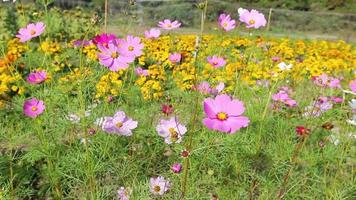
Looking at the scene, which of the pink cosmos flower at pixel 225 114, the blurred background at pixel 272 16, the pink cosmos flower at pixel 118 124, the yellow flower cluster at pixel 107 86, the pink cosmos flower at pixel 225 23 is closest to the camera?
the pink cosmos flower at pixel 225 114

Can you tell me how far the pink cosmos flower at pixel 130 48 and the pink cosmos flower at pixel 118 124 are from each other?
1.13ft

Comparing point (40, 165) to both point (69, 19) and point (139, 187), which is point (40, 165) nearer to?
point (139, 187)

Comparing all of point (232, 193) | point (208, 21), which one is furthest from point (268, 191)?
point (208, 21)

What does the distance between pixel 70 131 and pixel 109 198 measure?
469 millimetres

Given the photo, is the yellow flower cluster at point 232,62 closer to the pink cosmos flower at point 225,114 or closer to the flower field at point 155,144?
the flower field at point 155,144

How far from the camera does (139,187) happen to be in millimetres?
1811

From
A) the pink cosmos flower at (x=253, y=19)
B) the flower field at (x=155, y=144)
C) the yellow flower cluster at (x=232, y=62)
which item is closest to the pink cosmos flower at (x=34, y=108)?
the flower field at (x=155, y=144)

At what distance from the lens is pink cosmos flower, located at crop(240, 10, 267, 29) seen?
1.90 meters

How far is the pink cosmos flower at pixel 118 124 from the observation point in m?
1.83

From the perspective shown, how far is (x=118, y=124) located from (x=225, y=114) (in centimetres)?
69

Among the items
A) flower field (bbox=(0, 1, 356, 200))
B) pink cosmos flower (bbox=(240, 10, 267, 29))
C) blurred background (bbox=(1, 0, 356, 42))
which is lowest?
blurred background (bbox=(1, 0, 356, 42))

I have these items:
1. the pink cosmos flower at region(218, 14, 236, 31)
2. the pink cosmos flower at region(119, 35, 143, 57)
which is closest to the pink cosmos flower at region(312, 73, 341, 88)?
the pink cosmos flower at region(218, 14, 236, 31)

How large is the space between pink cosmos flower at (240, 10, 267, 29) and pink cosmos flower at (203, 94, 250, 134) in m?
0.60

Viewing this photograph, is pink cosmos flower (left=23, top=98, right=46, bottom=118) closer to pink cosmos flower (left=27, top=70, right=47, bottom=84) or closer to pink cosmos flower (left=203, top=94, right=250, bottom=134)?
pink cosmos flower (left=27, top=70, right=47, bottom=84)
